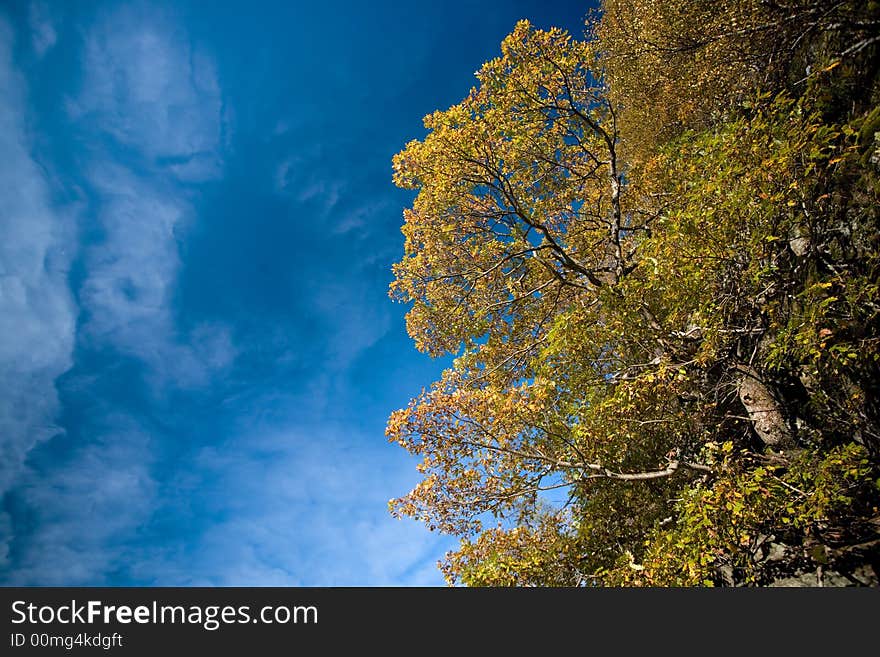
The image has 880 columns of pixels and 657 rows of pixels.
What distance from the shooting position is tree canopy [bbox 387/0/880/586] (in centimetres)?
480

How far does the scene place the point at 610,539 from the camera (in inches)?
273

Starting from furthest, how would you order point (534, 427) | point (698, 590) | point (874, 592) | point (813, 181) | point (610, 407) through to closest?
point (534, 427)
point (610, 407)
point (813, 181)
point (698, 590)
point (874, 592)

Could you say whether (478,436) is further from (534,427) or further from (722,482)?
(722,482)

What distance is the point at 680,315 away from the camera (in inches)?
227

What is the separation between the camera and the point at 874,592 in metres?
3.43

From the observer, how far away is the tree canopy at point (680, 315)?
4.80 m

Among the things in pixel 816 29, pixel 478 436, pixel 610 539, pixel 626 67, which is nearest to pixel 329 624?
pixel 478 436

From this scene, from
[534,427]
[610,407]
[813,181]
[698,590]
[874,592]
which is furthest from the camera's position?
[534,427]

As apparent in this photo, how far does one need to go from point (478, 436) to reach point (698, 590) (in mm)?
3582

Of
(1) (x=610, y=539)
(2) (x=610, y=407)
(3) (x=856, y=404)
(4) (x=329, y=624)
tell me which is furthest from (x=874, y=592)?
(4) (x=329, y=624)

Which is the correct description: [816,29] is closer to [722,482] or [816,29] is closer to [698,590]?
[722,482]

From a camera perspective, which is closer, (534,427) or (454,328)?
(534,427)

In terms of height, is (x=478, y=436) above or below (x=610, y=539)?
above

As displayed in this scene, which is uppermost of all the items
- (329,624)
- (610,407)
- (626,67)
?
(626,67)
